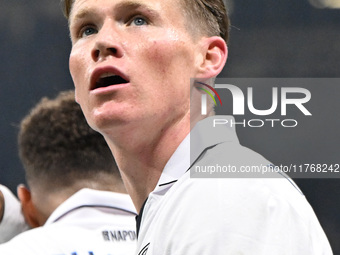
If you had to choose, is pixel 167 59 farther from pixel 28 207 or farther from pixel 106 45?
pixel 28 207

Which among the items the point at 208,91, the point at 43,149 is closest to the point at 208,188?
the point at 208,91

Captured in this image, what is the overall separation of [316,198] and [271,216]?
300 cm

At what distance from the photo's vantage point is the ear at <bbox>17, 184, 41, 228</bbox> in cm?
246

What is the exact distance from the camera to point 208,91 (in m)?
1.75

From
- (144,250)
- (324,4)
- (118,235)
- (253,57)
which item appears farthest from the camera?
(324,4)

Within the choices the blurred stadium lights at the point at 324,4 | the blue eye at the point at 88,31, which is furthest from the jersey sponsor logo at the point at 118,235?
the blurred stadium lights at the point at 324,4

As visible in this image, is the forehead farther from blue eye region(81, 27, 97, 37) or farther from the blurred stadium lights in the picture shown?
the blurred stadium lights

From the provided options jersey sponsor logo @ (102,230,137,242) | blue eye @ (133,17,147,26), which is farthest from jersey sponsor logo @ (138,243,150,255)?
jersey sponsor logo @ (102,230,137,242)

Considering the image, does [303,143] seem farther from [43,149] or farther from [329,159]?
[43,149]

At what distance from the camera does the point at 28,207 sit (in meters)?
2.48

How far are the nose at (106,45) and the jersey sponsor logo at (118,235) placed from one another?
731 millimetres

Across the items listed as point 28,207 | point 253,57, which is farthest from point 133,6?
point 253,57

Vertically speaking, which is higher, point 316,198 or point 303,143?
point 303,143

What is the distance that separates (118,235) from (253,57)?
2318mm
